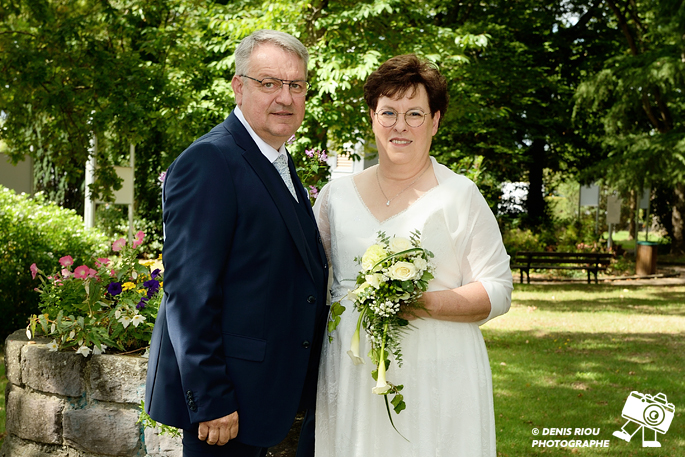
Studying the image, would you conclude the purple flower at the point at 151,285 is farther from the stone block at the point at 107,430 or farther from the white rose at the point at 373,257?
the white rose at the point at 373,257

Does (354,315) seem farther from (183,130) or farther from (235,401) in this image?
(183,130)

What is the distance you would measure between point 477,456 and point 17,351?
3.34 meters

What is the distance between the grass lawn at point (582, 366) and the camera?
624 centimetres

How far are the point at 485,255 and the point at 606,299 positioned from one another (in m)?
13.8

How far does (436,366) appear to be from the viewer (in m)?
3.02

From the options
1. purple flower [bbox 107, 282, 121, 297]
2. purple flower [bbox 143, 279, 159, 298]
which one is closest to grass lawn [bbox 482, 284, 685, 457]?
purple flower [bbox 143, 279, 159, 298]

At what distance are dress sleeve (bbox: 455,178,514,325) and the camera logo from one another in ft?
13.1

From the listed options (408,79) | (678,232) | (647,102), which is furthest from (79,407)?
(678,232)

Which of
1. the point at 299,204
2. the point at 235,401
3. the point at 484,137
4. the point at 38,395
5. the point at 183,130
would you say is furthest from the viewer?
the point at 484,137

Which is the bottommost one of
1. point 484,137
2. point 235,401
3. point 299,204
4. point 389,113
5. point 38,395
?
point 38,395

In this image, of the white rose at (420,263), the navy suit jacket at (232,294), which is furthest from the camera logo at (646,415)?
the navy suit jacket at (232,294)

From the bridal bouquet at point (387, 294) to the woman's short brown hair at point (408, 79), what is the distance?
27.6 inches

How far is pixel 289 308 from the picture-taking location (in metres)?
2.69

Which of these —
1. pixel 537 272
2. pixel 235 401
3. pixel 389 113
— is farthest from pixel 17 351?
pixel 537 272
